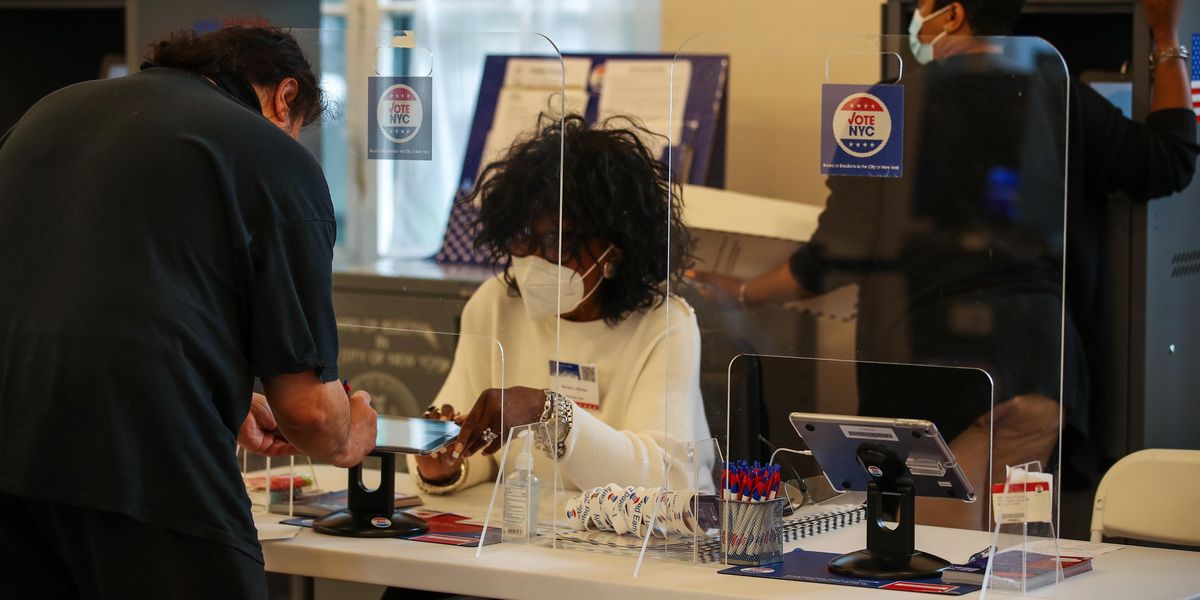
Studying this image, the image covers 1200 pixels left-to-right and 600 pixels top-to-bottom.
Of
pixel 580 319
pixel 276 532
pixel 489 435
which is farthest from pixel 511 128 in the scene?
pixel 276 532

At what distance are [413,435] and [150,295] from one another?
74cm

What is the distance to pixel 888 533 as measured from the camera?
2043 mm

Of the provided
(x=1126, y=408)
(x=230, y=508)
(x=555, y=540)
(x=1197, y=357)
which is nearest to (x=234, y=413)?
(x=230, y=508)

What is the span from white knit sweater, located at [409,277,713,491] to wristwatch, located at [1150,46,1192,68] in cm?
119

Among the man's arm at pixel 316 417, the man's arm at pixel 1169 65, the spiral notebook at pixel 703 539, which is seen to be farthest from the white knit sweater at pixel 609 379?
the man's arm at pixel 1169 65

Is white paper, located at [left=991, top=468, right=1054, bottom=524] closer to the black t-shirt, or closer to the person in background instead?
the person in background

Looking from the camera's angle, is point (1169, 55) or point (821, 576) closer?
point (821, 576)

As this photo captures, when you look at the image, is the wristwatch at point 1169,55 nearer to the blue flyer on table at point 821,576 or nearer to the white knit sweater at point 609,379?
the white knit sweater at point 609,379

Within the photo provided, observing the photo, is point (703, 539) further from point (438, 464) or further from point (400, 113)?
point (400, 113)

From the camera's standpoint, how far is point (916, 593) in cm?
192

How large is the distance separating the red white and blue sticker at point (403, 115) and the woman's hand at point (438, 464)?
48 cm

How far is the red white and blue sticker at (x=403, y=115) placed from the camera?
240 cm

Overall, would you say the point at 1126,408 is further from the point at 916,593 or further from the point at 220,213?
the point at 220,213

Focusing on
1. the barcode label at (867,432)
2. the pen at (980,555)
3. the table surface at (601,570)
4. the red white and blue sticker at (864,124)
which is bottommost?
the table surface at (601,570)
